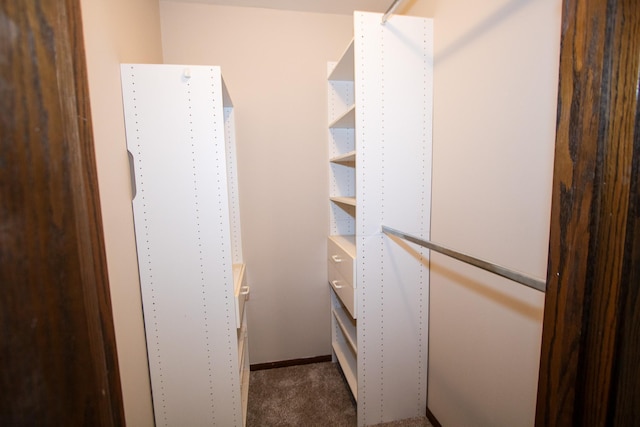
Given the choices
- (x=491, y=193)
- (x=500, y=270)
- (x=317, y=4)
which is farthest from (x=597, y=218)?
(x=317, y=4)

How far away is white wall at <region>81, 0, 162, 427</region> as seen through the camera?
3.25 feet

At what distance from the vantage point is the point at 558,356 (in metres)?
0.45

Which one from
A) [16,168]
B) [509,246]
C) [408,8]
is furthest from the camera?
[408,8]

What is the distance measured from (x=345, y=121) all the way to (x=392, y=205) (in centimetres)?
76

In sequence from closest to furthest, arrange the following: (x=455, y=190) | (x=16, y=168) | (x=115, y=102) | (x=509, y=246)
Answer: (x=16, y=168)
(x=509, y=246)
(x=115, y=102)
(x=455, y=190)

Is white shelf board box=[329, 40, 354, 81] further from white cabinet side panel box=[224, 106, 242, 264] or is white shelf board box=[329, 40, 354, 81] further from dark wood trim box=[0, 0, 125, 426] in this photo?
dark wood trim box=[0, 0, 125, 426]

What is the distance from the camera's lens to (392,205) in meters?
1.48

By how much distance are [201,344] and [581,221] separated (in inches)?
59.8

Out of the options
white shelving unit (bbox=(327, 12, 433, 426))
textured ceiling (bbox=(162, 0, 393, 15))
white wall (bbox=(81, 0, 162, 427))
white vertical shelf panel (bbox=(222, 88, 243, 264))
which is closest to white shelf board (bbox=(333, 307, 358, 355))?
white shelving unit (bbox=(327, 12, 433, 426))

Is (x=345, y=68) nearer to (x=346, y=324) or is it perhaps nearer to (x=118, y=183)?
(x=118, y=183)

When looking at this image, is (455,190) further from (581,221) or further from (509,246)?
(581,221)

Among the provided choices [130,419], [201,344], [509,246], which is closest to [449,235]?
[509,246]

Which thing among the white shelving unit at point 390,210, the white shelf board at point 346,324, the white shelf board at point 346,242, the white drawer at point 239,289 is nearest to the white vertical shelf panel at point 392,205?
the white shelving unit at point 390,210

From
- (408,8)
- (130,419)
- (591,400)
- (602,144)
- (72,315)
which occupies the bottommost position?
(130,419)
